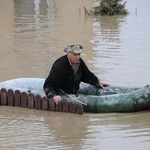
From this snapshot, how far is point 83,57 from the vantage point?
46.2 ft

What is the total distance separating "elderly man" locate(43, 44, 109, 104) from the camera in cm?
872

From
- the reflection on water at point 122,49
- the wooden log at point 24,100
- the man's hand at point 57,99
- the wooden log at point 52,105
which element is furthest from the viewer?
the reflection on water at point 122,49

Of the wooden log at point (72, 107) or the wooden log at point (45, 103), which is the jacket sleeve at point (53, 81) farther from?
the wooden log at point (72, 107)

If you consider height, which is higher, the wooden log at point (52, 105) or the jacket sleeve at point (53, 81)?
the jacket sleeve at point (53, 81)

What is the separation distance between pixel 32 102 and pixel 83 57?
5.04 meters

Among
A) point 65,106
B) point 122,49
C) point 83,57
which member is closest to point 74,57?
point 65,106

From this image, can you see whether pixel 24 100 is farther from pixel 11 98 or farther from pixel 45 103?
pixel 45 103

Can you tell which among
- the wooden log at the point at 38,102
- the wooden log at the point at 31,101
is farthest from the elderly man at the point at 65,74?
the wooden log at the point at 31,101

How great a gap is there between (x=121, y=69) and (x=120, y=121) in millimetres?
4313

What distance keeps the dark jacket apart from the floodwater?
43 cm

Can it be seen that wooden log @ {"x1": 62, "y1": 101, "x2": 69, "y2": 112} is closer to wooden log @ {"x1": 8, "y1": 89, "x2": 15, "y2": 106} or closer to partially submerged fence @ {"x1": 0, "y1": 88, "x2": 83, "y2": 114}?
partially submerged fence @ {"x1": 0, "y1": 88, "x2": 83, "y2": 114}

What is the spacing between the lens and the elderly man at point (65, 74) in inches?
343

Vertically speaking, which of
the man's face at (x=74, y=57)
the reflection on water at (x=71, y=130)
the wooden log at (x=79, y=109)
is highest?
the man's face at (x=74, y=57)

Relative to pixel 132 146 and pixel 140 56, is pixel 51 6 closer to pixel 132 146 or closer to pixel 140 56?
pixel 140 56
